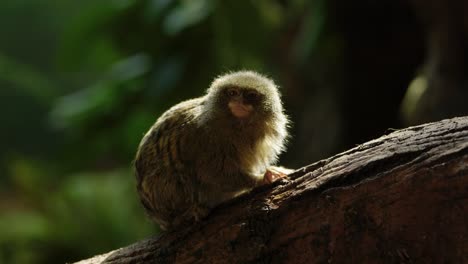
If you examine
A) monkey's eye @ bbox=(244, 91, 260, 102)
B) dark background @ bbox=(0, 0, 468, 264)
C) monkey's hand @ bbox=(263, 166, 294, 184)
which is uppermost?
dark background @ bbox=(0, 0, 468, 264)

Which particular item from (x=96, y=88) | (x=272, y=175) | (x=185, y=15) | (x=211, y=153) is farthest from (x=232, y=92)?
(x=96, y=88)

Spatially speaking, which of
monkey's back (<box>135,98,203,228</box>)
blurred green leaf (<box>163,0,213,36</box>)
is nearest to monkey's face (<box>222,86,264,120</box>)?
monkey's back (<box>135,98,203,228</box>)

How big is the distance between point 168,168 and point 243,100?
0.48m

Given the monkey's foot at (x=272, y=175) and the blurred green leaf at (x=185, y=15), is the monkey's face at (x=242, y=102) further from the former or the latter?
the blurred green leaf at (x=185, y=15)

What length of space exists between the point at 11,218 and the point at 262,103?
5164mm

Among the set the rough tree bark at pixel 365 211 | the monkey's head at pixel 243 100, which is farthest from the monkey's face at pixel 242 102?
the rough tree bark at pixel 365 211

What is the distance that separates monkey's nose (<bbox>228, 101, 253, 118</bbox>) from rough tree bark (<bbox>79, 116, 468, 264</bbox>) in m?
0.42

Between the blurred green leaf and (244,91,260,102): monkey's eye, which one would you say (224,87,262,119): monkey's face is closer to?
(244,91,260,102): monkey's eye

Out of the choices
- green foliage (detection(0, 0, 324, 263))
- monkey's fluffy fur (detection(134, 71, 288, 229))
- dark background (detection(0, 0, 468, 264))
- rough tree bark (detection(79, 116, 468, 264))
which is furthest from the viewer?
green foliage (detection(0, 0, 324, 263))

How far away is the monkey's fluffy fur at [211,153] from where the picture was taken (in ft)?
9.34

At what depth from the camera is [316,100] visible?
23.3ft

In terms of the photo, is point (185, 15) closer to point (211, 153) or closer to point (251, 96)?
point (251, 96)

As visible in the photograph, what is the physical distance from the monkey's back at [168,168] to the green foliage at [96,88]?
2.27 m

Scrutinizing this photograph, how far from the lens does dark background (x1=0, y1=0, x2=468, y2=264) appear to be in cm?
517
